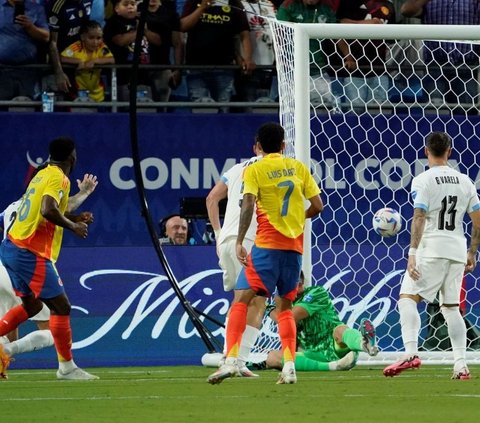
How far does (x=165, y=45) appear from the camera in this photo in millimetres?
15984

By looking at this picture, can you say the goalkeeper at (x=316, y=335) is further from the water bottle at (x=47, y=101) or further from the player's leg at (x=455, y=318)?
the water bottle at (x=47, y=101)

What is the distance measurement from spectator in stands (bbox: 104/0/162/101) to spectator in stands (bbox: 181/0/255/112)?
46 cm

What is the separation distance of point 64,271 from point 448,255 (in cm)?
435

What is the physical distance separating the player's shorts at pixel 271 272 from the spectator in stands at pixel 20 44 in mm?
6235

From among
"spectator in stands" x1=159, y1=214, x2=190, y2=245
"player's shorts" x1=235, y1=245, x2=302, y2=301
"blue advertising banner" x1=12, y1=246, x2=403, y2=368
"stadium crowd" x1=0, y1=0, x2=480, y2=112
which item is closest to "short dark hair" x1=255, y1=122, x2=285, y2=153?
"player's shorts" x1=235, y1=245, x2=302, y2=301

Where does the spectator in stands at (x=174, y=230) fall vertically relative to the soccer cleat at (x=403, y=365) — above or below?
above

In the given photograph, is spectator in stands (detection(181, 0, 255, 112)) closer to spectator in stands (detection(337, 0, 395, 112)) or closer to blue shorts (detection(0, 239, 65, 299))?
spectator in stands (detection(337, 0, 395, 112))

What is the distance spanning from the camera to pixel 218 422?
23.5 feet

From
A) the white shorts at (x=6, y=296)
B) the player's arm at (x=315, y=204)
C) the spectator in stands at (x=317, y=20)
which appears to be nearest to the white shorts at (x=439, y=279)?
the player's arm at (x=315, y=204)

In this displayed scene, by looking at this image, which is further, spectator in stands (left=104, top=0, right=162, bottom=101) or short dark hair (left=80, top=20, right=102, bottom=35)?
spectator in stands (left=104, top=0, right=162, bottom=101)

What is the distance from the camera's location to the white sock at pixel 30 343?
37.1 feet

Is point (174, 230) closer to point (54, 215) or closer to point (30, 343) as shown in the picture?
point (30, 343)

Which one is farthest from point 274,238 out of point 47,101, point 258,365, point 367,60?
point 367,60

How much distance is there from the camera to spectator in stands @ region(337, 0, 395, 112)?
15.2 metres
